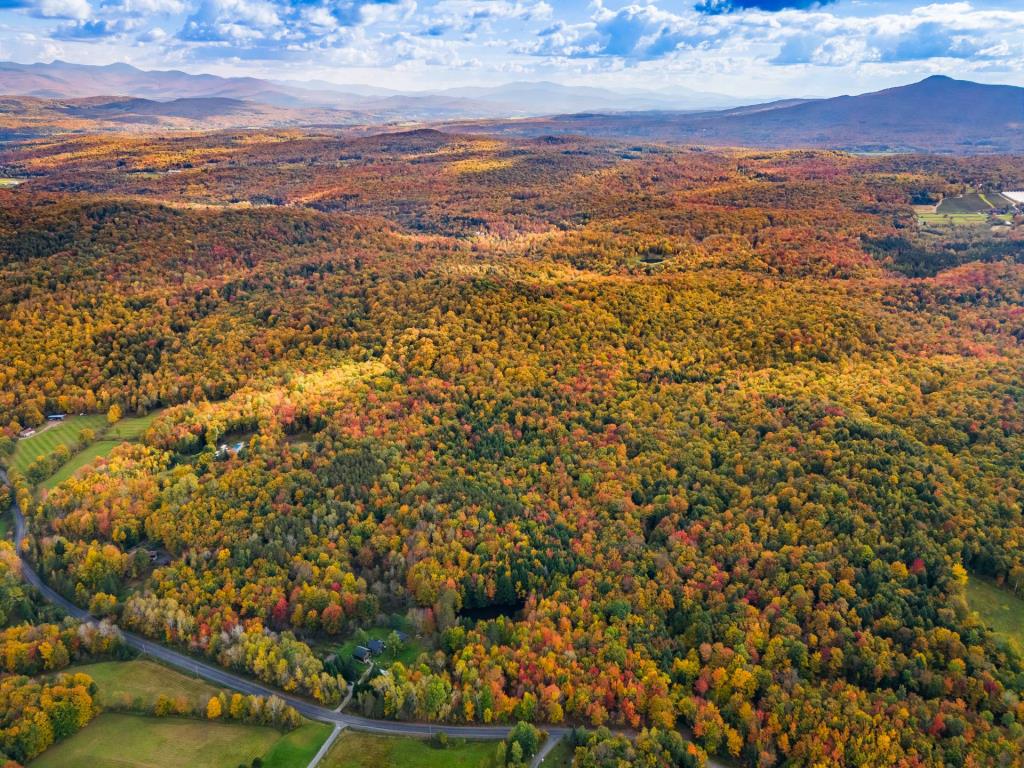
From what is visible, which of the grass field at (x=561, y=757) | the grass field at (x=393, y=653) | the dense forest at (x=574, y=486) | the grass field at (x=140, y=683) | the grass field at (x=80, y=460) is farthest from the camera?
the grass field at (x=80, y=460)

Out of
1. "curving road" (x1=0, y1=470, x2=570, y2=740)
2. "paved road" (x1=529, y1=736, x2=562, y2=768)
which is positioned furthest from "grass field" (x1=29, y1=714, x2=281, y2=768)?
"paved road" (x1=529, y1=736, x2=562, y2=768)

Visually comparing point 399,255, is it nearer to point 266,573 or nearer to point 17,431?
point 17,431

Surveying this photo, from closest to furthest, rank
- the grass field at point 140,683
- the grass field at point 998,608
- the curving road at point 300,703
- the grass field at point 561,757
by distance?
the grass field at point 561,757
the curving road at point 300,703
the grass field at point 140,683
the grass field at point 998,608

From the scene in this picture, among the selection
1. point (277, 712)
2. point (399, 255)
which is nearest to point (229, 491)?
point (277, 712)

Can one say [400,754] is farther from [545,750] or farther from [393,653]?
[545,750]

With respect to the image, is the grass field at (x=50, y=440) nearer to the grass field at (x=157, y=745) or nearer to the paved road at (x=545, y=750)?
the grass field at (x=157, y=745)

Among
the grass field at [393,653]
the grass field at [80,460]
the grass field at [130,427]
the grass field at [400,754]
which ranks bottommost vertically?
the grass field at [400,754]

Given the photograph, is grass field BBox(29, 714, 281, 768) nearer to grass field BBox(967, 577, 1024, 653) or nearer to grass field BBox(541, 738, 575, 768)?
grass field BBox(541, 738, 575, 768)

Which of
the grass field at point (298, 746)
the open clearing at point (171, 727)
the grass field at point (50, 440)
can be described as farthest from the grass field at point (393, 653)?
the grass field at point (50, 440)
